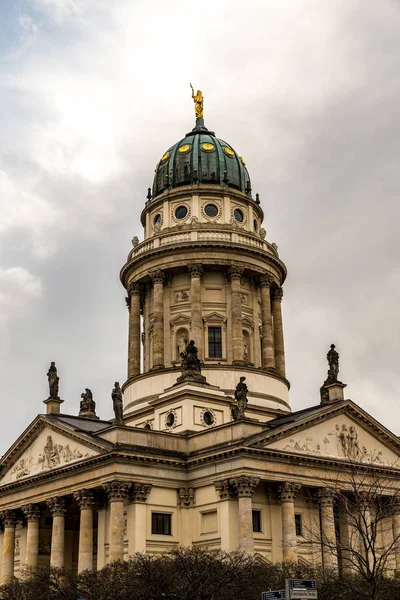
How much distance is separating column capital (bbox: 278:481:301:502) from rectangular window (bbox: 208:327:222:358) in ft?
50.3

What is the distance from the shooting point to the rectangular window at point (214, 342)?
6519 centimetres

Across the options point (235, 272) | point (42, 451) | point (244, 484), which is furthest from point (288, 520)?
point (235, 272)

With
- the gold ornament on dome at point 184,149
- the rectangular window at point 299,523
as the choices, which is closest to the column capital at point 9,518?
the rectangular window at point 299,523

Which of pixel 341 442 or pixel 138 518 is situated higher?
pixel 341 442

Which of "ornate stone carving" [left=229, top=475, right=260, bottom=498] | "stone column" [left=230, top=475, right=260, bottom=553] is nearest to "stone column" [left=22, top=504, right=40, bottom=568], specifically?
"stone column" [left=230, top=475, right=260, bottom=553]

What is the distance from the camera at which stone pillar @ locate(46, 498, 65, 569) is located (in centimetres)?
5416

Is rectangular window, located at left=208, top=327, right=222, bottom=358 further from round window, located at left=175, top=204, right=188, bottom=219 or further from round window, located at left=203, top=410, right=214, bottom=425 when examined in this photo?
round window, located at left=175, top=204, right=188, bottom=219

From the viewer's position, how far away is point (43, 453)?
193 ft

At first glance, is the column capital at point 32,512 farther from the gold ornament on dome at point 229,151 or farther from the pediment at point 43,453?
the gold ornament on dome at point 229,151

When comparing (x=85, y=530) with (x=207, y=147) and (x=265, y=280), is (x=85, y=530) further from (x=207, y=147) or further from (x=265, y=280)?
(x=207, y=147)

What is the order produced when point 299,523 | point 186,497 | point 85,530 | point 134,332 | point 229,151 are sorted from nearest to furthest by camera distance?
1. point 85,530
2. point 186,497
3. point 299,523
4. point 134,332
5. point 229,151

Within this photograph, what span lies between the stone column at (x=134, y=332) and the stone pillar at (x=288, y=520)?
20.0m

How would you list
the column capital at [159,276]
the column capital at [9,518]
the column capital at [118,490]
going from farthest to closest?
the column capital at [159,276], the column capital at [9,518], the column capital at [118,490]

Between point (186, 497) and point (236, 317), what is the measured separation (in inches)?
659
